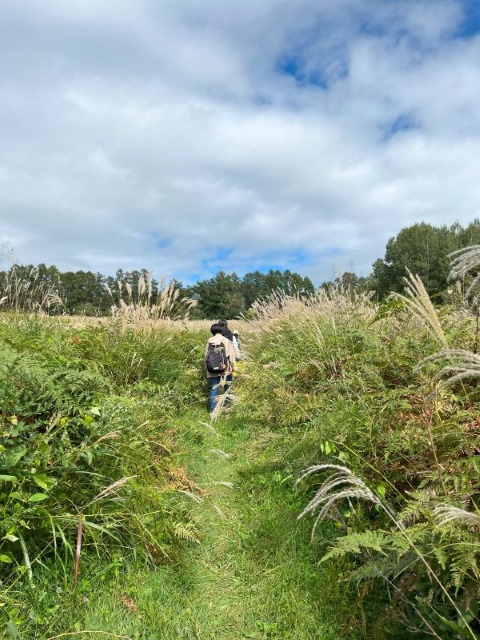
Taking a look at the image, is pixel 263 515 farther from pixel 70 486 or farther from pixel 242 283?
pixel 242 283

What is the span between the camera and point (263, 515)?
10.8 ft

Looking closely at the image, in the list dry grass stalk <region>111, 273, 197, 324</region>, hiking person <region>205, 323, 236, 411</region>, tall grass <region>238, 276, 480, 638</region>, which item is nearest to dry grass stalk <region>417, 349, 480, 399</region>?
tall grass <region>238, 276, 480, 638</region>

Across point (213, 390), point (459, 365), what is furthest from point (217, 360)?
point (459, 365)

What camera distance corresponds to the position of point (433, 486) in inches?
89.5

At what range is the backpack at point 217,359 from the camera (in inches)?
295

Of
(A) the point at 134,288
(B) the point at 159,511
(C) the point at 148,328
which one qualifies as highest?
(A) the point at 134,288

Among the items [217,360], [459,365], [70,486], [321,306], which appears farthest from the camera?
[217,360]

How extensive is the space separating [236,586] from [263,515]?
0.77 meters

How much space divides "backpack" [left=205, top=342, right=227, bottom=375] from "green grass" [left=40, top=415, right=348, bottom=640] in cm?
396

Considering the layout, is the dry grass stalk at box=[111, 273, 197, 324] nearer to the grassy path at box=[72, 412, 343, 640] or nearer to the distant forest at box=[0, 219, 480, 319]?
the distant forest at box=[0, 219, 480, 319]

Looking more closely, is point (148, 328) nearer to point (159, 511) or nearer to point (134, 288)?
point (134, 288)

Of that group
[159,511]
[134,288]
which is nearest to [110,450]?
[159,511]

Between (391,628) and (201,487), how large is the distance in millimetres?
2155

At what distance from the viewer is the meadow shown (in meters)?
1.88
